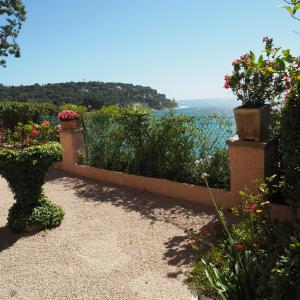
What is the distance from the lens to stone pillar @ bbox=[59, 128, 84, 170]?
853 centimetres

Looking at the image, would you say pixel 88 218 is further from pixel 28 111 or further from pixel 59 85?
pixel 59 85

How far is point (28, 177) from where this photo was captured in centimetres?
473

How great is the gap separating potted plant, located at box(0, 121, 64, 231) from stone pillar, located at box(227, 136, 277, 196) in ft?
8.72

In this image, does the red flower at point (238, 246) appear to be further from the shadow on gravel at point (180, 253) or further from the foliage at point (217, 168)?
the foliage at point (217, 168)

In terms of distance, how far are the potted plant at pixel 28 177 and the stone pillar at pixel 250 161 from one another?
2.66 m

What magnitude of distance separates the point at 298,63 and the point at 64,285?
11.7 feet

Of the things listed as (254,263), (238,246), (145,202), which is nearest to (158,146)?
(145,202)

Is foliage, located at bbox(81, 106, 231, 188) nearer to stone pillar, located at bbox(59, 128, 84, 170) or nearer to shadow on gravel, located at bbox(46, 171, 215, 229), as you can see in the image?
shadow on gravel, located at bbox(46, 171, 215, 229)

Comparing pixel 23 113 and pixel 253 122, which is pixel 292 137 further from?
pixel 23 113

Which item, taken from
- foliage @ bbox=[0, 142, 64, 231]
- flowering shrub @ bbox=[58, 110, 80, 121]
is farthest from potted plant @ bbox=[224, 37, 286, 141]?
flowering shrub @ bbox=[58, 110, 80, 121]

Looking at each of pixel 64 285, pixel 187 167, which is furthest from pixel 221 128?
pixel 64 285

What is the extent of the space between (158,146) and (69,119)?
2997mm

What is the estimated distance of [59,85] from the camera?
91.0 ft

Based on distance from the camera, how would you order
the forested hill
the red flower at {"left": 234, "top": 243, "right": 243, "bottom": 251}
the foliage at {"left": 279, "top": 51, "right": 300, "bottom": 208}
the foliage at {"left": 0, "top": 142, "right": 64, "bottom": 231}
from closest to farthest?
1. the red flower at {"left": 234, "top": 243, "right": 243, "bottom": 251}
2. the foliage at {"left": 279, "top": 51, "right": 300, "bottom": 208}
3. the foliage at {"left": 0, "top": 142, "right": 64, "bottom": 231}
4. the forested hill
